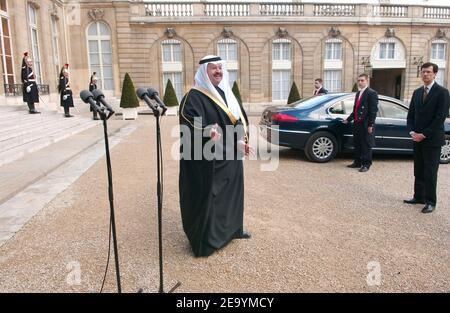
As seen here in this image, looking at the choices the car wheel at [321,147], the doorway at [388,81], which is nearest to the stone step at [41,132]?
the car wheel at [321,147]

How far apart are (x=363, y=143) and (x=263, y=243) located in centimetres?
423

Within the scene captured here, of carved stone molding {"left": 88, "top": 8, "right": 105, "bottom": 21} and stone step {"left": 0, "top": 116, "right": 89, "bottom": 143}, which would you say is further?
carved stone molding {"left": 88, "top": 8, "right": 105, "bottom": 21}

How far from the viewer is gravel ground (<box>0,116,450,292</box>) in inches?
119

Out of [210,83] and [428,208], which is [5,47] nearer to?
[210,83]

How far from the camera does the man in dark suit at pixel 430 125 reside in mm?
4746

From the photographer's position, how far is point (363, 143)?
23.4 ft

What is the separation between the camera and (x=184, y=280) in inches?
120

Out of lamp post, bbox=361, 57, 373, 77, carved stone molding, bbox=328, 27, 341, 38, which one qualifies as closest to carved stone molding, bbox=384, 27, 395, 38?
lamp post, bbox=361, 57, 373, 77

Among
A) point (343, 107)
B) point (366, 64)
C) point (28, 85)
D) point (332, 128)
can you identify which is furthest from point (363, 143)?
point (366, 64)

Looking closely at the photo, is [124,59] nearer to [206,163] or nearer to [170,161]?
[170,161]

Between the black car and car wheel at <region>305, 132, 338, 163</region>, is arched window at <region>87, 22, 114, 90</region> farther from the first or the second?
car wheel at <region>305, 132, 338, 163</region>

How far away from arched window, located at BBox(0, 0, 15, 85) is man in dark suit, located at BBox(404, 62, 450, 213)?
15891mm

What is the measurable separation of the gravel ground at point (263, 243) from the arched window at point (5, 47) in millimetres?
12221
